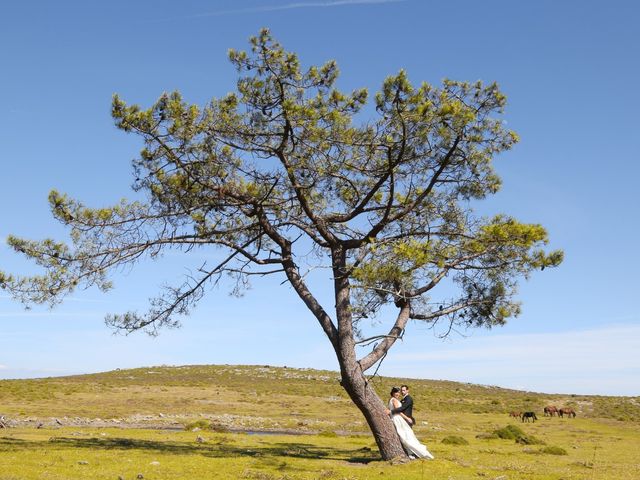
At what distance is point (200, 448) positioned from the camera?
20750 mm

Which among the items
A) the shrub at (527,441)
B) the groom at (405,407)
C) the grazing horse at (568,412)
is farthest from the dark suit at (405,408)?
the grazing horse at (568,412)

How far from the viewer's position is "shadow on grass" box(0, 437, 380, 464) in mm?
19125

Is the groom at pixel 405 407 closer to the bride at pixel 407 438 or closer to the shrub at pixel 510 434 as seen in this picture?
the bride at pixel 407 438

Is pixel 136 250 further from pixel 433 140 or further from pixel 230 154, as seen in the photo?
pixel 433 140

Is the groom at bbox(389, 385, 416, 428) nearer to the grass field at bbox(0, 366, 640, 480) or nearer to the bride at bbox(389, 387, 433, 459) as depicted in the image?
the bride at bbox(389, 387, 433, 459)

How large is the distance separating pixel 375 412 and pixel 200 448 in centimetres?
636

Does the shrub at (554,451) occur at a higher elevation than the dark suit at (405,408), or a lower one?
lower

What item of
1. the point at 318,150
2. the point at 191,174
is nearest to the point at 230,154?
the point at 191,174

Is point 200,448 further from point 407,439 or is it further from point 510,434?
point 510,434

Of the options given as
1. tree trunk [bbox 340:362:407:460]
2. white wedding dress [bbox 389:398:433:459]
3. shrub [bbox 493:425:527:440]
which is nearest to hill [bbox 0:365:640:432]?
shrub [bbox 493:425:527:440]

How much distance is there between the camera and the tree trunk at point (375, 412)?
18281mm

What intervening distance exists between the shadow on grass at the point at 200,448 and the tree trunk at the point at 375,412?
82 cm

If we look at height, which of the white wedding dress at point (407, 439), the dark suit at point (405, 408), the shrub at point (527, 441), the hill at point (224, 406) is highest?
the dark suit at point (405, 408)

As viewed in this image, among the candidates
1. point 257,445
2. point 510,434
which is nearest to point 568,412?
point 510,434
